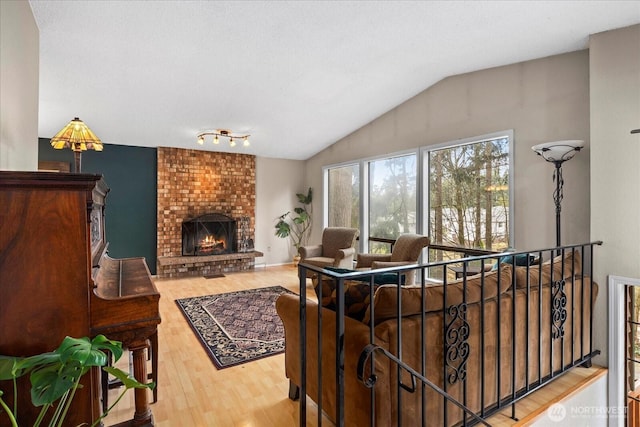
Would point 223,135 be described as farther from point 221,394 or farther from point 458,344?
point 458,344

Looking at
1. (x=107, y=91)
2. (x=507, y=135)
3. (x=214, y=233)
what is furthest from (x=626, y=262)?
(x=214, y=233)

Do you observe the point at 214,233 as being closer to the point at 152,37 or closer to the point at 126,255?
the point at 126,255

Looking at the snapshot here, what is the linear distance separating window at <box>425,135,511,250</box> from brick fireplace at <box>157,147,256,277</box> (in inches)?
146

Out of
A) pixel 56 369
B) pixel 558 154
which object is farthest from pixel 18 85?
pixel 558 154

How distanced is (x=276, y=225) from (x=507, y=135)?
15.5 feet

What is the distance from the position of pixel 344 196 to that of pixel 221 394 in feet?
14.5

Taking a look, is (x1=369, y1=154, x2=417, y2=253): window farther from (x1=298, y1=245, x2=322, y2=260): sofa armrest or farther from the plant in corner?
the plant in corner

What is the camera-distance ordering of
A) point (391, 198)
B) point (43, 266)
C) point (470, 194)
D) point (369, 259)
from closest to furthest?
point (43, 266)
point (470, 194)
point (369, 259)
point (391, 198)

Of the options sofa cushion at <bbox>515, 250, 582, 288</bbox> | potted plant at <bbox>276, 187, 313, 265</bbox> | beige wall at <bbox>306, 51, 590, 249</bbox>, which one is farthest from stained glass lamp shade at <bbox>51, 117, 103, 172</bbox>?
potted plant at <bbox>276, 187, 313, 265</bbox>

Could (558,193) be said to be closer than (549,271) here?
No

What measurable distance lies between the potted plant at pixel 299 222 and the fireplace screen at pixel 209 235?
1.03 metres

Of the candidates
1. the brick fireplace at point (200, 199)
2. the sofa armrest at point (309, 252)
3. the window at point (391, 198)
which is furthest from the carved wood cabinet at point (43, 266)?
the brick fireplace at point (200, 199)

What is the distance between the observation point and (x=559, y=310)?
7.73 ft

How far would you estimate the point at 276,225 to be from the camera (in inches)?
279
